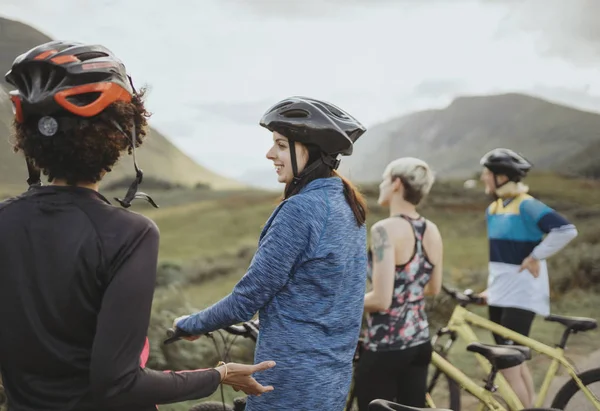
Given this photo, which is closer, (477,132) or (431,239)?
(431,239)

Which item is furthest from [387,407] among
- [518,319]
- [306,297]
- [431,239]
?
[518,319]

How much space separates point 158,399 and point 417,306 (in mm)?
2292

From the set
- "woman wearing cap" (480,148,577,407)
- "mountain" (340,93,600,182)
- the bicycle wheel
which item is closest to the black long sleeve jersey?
the bicycle wheel

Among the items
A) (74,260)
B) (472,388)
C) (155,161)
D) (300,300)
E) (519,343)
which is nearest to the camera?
(74,260)

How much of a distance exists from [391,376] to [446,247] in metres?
16.1

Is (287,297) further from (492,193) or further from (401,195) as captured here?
(492,193)

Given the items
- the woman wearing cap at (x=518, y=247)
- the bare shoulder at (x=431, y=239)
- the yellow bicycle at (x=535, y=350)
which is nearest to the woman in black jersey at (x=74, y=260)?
the bare shoulder at (x=431, y=239)

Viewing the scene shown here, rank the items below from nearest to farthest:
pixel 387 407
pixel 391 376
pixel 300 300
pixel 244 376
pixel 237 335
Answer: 1. pixel 244 376
2. pixel 300 300
3. pixel 387 407
4. pixel 237 335
5. pixel 391 376

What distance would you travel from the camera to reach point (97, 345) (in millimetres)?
1401

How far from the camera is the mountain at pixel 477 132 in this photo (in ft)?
209

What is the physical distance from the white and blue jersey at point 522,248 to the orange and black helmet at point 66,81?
3.93 metres

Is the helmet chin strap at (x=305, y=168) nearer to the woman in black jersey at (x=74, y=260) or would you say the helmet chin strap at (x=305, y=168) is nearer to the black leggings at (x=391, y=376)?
the woman in black jersey at (x=74, y=260)

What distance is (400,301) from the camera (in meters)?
3.51

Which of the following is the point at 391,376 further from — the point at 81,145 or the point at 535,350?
the point at 81,145
